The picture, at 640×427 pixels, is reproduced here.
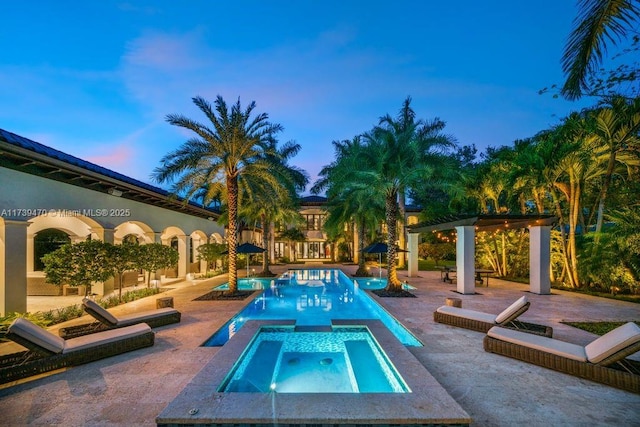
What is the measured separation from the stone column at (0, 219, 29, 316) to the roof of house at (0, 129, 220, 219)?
5.60 feet

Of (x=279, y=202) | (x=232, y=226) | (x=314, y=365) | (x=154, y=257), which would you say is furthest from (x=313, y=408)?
(x=279, y=202)

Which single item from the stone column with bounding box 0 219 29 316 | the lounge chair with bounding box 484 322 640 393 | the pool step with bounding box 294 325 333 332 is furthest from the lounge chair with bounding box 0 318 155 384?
the lounge chair with bounding box 484 322 640 393

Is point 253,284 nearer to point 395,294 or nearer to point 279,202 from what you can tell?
point 279,202

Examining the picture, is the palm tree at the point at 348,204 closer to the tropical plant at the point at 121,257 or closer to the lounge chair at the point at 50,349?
the tropical plant at the point at 121,257

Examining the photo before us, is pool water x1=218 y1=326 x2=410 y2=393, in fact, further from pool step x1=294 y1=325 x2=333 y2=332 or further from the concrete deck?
the concrete deck

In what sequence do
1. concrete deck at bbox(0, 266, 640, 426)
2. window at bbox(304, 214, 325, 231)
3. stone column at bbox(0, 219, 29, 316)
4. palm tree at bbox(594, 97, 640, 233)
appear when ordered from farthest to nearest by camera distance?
window at bbox(304, 214, 325, 231) < palm tree at bbox(594, 97, 640, 233) < stone column at bbox(0, 219, 29, 316) < concrete deck at bbox(0, 266, 640, 426)

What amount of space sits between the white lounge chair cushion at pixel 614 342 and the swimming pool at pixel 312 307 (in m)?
2.92

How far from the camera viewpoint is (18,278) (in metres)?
8.29

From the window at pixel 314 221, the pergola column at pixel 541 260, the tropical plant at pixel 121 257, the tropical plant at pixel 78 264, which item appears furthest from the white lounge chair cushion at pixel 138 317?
the window at pixel 314 221

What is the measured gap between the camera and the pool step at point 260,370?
15.4 feet

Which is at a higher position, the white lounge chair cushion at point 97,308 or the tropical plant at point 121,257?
the tropical plant at point 121,257

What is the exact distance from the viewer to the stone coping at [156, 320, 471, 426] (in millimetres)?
3334

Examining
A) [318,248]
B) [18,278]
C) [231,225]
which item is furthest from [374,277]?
[318,248]

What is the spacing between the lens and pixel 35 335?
4.98 metres
